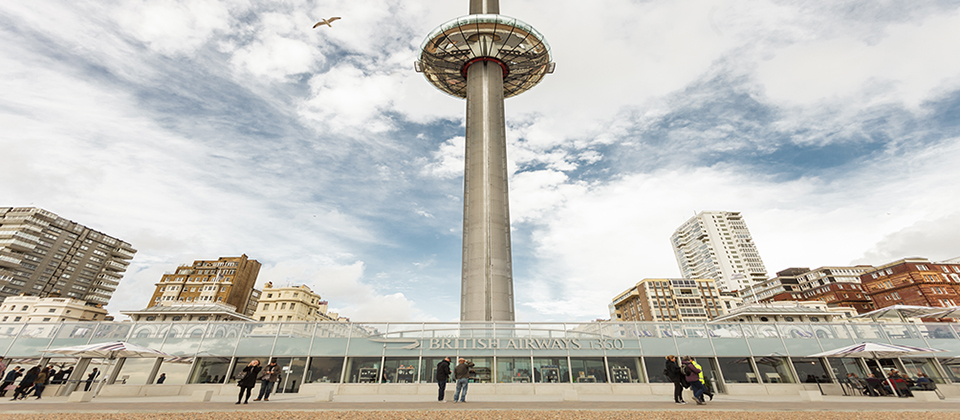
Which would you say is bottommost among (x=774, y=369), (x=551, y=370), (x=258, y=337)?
(x=551, y=370)

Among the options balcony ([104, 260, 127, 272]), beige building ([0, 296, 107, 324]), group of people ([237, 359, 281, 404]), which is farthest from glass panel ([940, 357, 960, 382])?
balcony ([104, 260, 127, 272])

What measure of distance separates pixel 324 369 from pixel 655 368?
17.8m

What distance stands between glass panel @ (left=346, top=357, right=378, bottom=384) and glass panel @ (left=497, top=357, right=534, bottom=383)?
651cm

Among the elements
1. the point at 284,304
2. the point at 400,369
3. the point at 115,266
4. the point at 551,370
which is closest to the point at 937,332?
the point at 551,370

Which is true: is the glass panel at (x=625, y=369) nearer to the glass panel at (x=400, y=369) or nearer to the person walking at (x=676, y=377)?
the person walking at (x=676, y=377)

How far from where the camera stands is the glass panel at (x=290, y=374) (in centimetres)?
2027

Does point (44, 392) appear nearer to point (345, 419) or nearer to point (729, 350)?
point (345, 419)

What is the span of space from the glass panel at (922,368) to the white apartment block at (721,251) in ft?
453

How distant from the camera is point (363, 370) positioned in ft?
67.9

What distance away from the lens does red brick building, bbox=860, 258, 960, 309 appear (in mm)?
76688

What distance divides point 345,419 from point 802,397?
17.4 meters

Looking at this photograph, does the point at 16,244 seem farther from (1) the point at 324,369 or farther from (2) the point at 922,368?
(2) the point at 922,368

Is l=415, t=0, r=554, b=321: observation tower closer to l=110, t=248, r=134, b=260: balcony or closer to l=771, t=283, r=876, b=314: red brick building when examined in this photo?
l=771, t=283, r=876, b=314: red brick building

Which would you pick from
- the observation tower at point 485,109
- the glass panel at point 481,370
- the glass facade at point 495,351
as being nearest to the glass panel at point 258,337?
the glass facade at point 495,351
